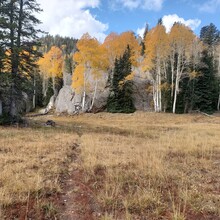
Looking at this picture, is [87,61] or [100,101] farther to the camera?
[100,101]

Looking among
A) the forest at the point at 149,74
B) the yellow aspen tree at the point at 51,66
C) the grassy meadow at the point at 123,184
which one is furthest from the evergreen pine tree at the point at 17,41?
the yellow aspen tree at the point at 51,66

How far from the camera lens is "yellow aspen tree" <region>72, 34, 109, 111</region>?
35.9 metres

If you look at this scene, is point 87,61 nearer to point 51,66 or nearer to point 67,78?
point 67,78

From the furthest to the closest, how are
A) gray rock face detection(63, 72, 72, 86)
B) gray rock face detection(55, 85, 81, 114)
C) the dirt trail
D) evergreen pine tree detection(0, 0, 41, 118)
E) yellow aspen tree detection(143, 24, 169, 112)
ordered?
gray rock face detection(63, 72, 72, 86), gray rock face detection(55, 85, 81, 114), yellow aspen tree detection(143, 24, 169, 112), evergreen pine tree detection(0, 0, 41, 118), the dirt trail

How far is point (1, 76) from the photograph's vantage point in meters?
17.4

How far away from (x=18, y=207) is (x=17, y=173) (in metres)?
1.82

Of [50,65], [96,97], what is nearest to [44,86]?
[50,65]

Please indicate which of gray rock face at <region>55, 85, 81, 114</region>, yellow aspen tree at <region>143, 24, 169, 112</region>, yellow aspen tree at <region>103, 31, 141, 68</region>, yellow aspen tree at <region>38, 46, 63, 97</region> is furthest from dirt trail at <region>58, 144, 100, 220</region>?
yellow aspen tree at <region>38, 46, 63, 97</region>

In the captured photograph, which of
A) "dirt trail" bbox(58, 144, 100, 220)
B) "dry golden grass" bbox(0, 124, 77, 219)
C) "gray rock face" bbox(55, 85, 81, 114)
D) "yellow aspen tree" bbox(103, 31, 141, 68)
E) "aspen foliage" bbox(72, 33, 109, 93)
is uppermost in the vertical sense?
"yellow aspen tree" bbox(103, 31, 141, 68)

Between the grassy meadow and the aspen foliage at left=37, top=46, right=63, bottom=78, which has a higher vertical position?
the aspen foliage at left=37, top=46, right=63, bottom=78

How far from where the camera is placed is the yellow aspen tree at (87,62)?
1414 inches

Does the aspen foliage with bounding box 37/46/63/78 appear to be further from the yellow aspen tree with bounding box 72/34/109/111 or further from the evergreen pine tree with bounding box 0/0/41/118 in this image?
the evergreen pine tree with bounding box 0/0/41/118

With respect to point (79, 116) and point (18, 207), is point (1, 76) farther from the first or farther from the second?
point (79, 116)

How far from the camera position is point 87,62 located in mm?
37156
